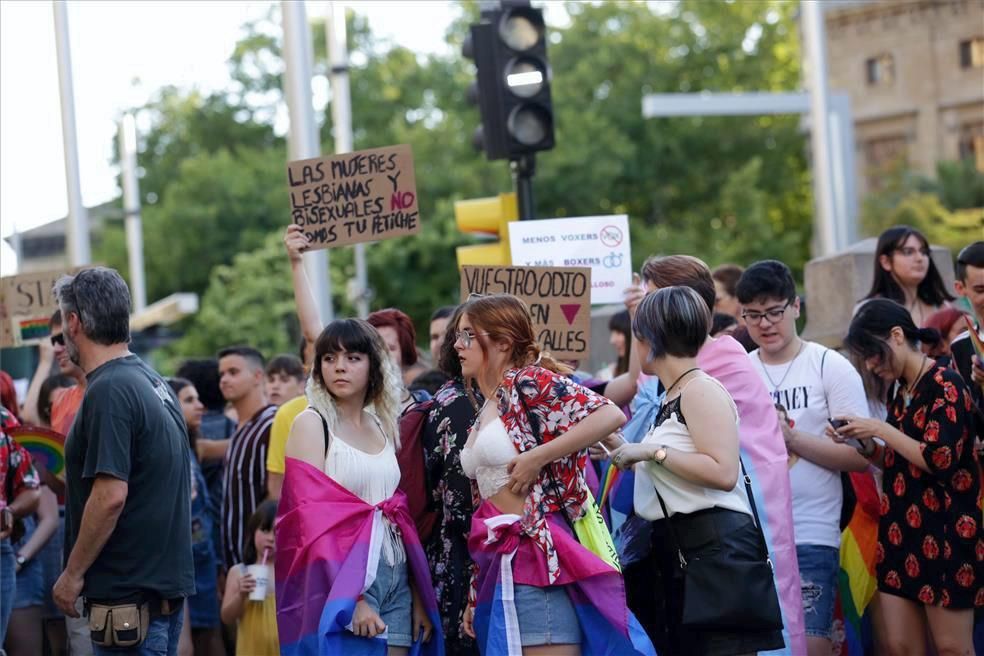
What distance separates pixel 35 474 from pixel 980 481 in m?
4.46

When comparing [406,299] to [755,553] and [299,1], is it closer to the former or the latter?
[299,1]

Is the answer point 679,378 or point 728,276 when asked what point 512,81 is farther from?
point 679,378

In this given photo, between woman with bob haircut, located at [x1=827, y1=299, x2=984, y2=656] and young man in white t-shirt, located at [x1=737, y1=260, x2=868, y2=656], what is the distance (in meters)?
0.14

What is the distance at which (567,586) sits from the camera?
19.2ft

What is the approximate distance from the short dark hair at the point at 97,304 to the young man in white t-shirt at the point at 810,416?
2824mm

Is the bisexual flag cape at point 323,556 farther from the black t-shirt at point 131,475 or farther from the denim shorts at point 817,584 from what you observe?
the denim shorts at point 817,584

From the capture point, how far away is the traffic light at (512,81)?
10391 mm

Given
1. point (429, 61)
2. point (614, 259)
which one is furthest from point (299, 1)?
point (429, 61)

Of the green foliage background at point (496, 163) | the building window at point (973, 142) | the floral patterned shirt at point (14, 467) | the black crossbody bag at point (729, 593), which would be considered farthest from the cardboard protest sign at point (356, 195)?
the building window at point (973, 142)

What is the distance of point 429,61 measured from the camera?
148 feet

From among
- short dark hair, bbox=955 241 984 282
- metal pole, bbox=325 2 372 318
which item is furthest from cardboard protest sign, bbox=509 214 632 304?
metal pole, bbox=325 2 372 318

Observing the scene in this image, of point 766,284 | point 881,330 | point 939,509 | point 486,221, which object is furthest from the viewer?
point 486,221

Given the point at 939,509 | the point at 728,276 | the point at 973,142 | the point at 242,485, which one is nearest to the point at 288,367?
the point at 242,485

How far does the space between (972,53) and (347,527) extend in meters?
55.2
